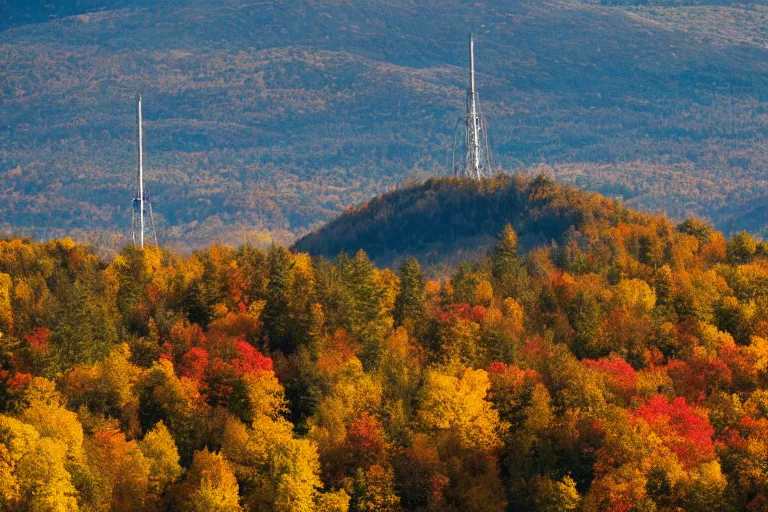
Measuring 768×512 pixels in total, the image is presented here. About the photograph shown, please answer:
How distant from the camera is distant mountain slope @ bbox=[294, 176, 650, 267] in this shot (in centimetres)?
15375

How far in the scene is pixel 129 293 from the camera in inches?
4454

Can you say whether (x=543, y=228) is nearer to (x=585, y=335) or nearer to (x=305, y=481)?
(x=585, y=335)

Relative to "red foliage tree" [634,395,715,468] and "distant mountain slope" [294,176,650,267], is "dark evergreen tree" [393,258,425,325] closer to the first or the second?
"red foliage tree" [634,395,715,468]

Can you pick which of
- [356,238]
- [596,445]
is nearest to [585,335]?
[596,445]

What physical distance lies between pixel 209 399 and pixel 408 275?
23664 millimetres

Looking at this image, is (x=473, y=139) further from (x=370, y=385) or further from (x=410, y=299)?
(x=370, y=385)

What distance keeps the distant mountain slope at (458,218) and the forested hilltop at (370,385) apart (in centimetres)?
2670

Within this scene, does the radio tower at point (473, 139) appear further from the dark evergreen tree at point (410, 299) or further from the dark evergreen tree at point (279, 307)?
the dark evergreen tree at point (279, 307)

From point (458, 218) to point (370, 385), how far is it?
72.7 meters

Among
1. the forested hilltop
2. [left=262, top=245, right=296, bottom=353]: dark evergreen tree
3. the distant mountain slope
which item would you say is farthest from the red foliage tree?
the distant mountain slope

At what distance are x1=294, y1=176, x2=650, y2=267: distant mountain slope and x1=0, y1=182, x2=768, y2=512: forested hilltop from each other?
2670 cm

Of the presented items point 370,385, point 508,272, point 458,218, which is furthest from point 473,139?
point 370,385

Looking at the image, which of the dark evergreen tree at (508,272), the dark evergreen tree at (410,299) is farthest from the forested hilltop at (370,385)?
the dark evergreen tree at (508,272)

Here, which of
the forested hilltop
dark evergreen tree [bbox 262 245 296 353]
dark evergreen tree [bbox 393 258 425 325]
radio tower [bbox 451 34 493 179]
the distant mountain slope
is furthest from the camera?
the distant mountain slope
